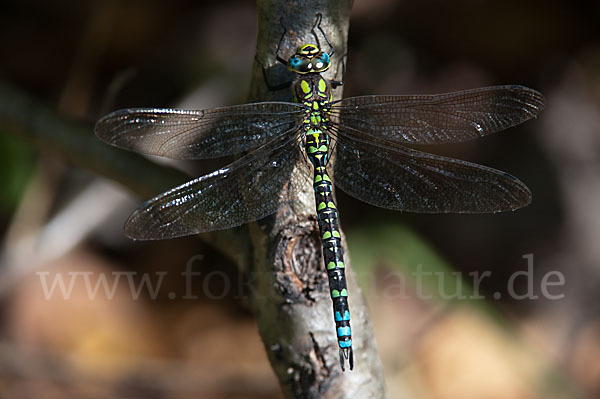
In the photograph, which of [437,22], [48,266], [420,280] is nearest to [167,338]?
[48,266]

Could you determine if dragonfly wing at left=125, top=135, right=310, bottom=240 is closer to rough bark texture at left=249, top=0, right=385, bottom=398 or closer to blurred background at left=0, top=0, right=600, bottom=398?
rough bark texture at left=249, top=0, right=385, bottom=398

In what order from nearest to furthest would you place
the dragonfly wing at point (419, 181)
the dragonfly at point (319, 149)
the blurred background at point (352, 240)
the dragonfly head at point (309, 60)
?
the dragonfly head at point (309, 60) < the dragonfly at point (319, 149) < the dragonfly wing at point (419, 181) < the blurred background at point (352, 240)

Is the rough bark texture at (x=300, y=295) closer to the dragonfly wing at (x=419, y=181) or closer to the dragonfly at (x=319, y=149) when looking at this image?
the dragonfly at (x=319, y=149)

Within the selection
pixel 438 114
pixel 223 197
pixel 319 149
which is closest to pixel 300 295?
pixel 223 197

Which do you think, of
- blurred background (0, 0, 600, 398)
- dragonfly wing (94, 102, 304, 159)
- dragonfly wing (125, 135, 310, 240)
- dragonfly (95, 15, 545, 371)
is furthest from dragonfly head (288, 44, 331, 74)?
blurred background (0, 0, 600, 398)

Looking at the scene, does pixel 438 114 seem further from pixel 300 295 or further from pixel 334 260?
pixel 300 295

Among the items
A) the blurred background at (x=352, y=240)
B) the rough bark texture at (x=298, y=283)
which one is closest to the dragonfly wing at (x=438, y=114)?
the rough bark texture at (x=298, y=283)
